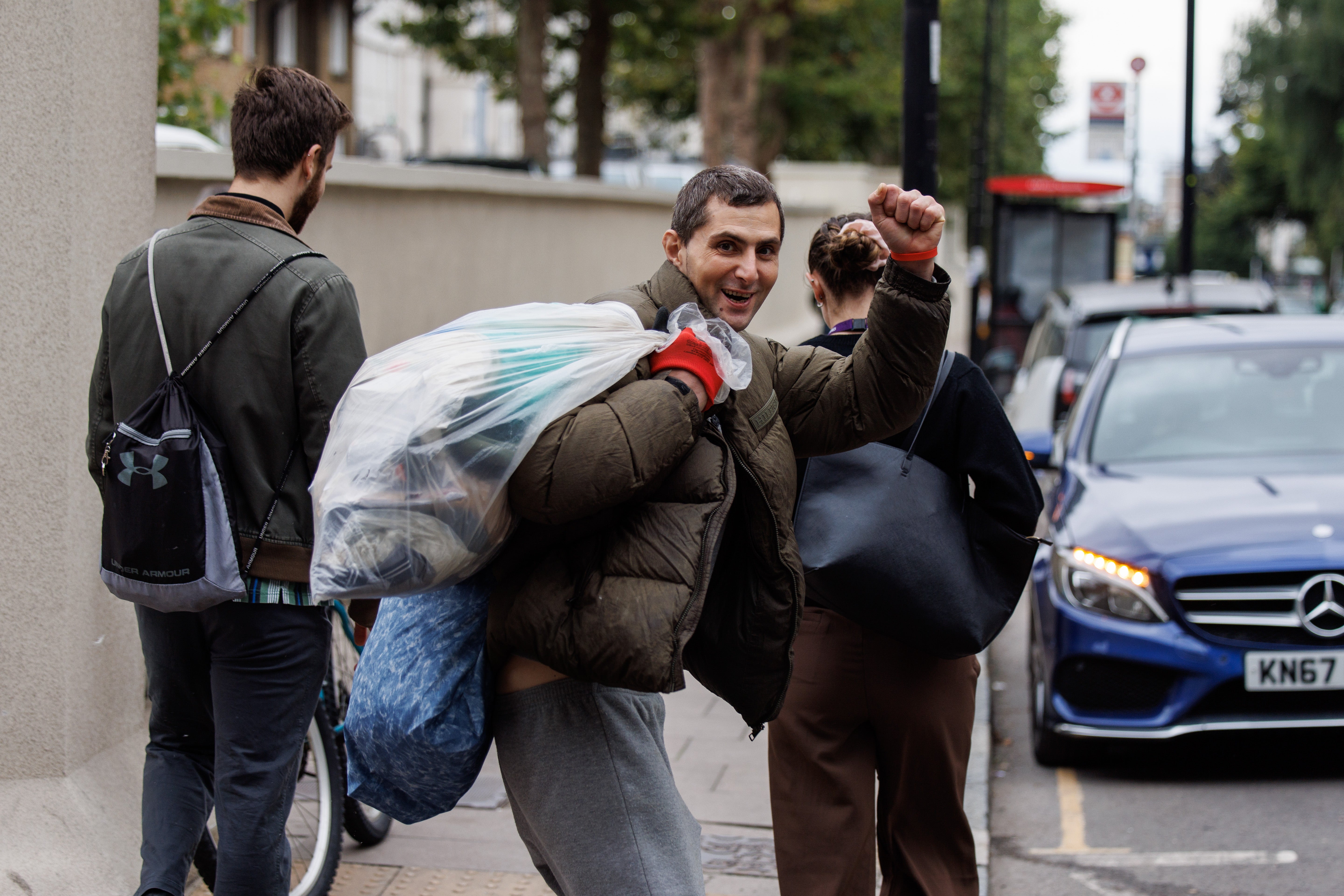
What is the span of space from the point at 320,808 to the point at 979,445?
78.7 inches

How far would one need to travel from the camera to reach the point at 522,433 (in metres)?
2.12

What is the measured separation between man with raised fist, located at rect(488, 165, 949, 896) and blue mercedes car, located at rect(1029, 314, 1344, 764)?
264 centimetres

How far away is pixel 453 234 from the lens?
9.45 meters

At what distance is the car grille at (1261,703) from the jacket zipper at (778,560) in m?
2.98

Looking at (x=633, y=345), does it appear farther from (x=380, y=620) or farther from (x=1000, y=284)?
(x=1000, y=284)

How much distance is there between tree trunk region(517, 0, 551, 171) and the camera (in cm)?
1872

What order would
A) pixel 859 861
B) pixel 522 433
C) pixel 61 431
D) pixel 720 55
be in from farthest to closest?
pixel 720 55 → pixel 61 431 → pixel 859 861 → pixel 522 433

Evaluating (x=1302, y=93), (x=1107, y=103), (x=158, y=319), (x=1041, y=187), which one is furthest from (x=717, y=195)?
(x=1302, y=93)

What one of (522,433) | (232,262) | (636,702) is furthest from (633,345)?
(232,262)

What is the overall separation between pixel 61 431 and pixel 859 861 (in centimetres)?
226

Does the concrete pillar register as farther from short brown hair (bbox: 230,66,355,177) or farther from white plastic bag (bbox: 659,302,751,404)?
white plastic bag (bbox: 659,302,751,404)

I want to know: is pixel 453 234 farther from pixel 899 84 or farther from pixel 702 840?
pixel 899 84

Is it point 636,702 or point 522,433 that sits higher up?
point 522,433

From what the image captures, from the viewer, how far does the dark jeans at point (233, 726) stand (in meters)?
2.90
